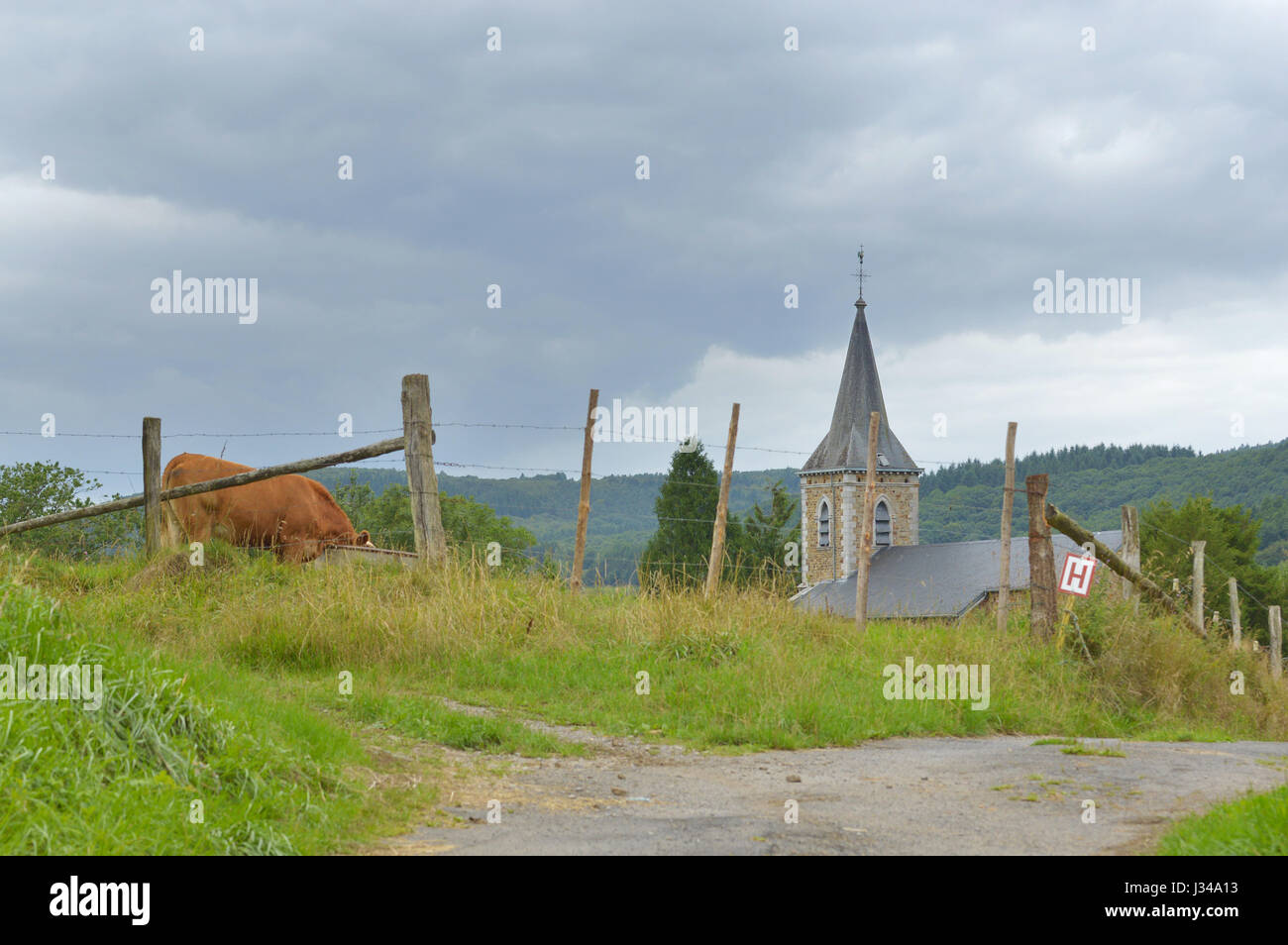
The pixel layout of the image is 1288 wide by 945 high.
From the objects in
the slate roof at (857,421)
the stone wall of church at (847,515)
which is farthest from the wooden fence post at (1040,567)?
the slate roof at (857,421)

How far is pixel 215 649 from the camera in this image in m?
8.66

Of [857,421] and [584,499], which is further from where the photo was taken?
[857,421]

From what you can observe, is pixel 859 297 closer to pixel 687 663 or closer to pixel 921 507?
pixel 921 507

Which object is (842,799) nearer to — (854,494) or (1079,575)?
(1079,575)

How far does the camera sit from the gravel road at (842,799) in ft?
15.2

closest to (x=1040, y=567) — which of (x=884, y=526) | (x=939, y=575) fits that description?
(x=939, y=575)

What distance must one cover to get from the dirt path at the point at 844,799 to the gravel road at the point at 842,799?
0.01 m

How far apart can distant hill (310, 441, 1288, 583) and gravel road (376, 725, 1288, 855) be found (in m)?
54.4

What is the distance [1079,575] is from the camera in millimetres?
11719

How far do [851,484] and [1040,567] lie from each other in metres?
48.2

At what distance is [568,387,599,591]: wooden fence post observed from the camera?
12.2 meters

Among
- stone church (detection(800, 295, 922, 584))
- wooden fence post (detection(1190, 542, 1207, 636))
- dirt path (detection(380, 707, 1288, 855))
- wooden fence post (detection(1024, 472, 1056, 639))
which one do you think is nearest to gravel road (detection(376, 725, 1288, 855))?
dirt path (detection(380, 707, 1288, 855))

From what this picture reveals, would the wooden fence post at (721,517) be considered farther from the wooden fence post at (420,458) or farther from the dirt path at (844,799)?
the dirt path at (844,799)

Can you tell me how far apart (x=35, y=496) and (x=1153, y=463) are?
323 ft
